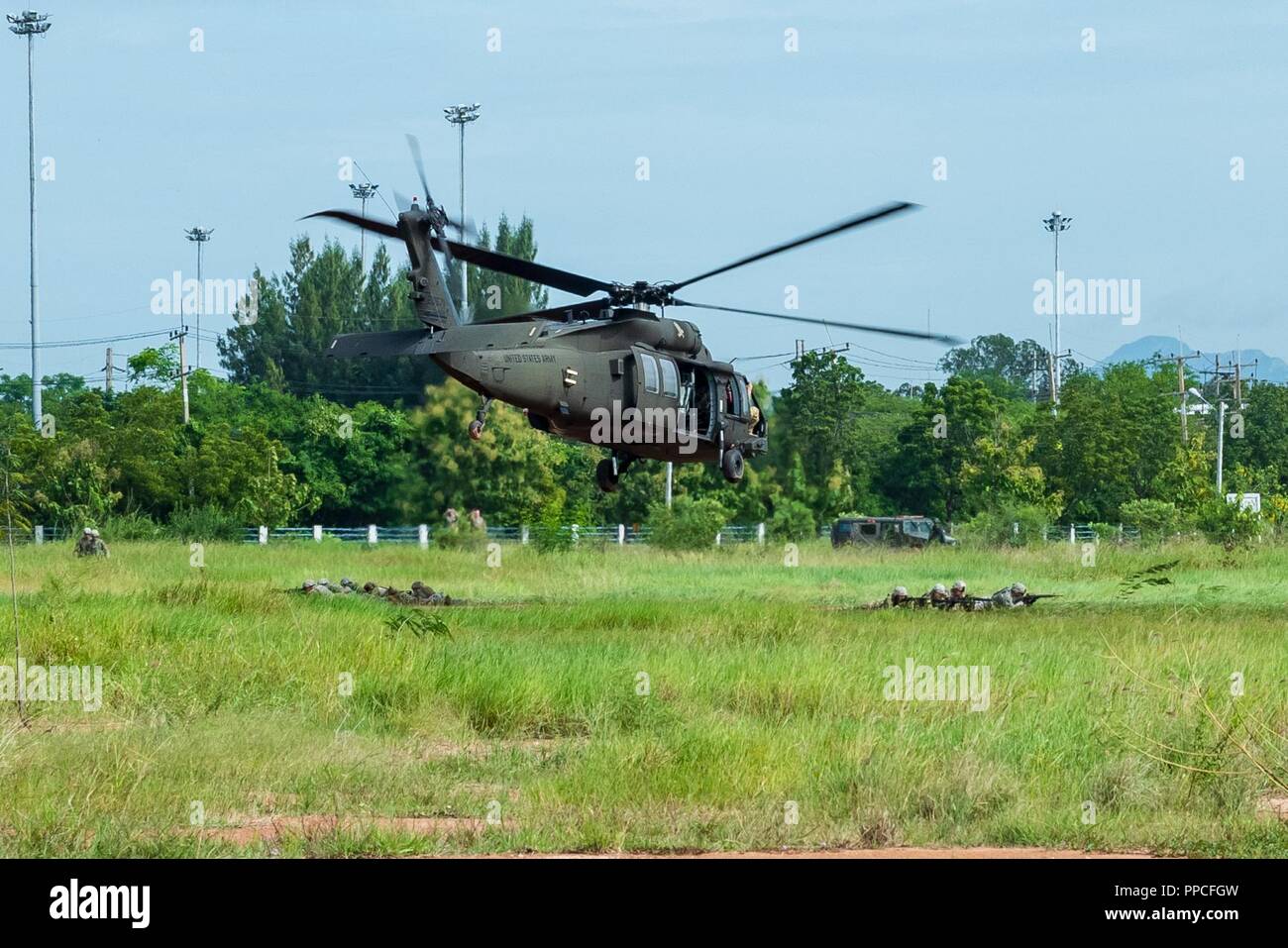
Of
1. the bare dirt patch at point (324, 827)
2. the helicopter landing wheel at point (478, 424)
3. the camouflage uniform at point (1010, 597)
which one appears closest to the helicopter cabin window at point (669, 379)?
the helicopter landing wheel at point (478, 424)

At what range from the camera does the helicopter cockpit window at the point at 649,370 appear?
2236 centimetres

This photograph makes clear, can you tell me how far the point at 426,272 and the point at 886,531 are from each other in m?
33.0

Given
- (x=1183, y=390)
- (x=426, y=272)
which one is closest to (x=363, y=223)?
(x=426, y=272)

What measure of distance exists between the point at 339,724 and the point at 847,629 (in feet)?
35.6

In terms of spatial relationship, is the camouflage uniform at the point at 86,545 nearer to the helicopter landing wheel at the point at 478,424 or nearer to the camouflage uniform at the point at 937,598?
the camouflage uniform at the point at 937,598

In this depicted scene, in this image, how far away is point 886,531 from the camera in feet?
176

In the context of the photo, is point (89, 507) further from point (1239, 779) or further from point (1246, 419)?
point (1246, 419)

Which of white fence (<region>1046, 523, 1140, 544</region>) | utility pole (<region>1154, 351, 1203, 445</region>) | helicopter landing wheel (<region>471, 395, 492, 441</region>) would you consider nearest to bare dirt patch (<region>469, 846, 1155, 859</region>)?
helicopter landing wheel (<region>471, 395, 492, 441</region>)

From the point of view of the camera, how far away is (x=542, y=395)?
21688 millimetres

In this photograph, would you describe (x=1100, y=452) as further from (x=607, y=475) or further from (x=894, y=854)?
(x=894, y=854)

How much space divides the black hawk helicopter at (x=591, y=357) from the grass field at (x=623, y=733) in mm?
2769
